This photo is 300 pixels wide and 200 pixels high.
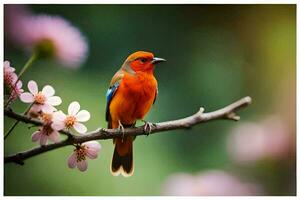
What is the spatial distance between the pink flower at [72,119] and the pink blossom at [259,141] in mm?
532

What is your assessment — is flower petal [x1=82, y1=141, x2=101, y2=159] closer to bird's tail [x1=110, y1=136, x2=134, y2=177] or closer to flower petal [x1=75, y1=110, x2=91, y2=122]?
flower petal [x1=75, y1=110, x2=91, y2=122]

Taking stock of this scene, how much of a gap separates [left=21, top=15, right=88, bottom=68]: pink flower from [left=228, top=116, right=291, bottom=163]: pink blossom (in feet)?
2.04

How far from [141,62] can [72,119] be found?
40cm

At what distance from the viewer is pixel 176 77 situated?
5.78 feet

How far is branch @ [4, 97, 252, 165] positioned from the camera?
44.2 inches

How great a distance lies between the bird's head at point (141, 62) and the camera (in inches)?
61.3

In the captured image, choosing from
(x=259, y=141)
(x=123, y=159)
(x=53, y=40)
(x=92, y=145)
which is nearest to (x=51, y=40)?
(x=53, y=40)

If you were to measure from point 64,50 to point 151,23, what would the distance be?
65 cm

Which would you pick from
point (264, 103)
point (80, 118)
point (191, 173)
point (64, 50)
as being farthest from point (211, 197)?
point (64, 50)

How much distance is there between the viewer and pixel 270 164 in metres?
1.56

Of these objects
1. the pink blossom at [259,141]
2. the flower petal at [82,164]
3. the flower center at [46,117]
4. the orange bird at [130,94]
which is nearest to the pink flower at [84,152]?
the flower petal at [82,164]

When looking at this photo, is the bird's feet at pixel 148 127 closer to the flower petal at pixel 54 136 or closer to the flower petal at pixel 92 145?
the flower petal at pixel 92 145

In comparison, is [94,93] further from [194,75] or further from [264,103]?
[264,103]

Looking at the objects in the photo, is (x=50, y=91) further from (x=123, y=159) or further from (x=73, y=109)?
(x=123, y=159)
